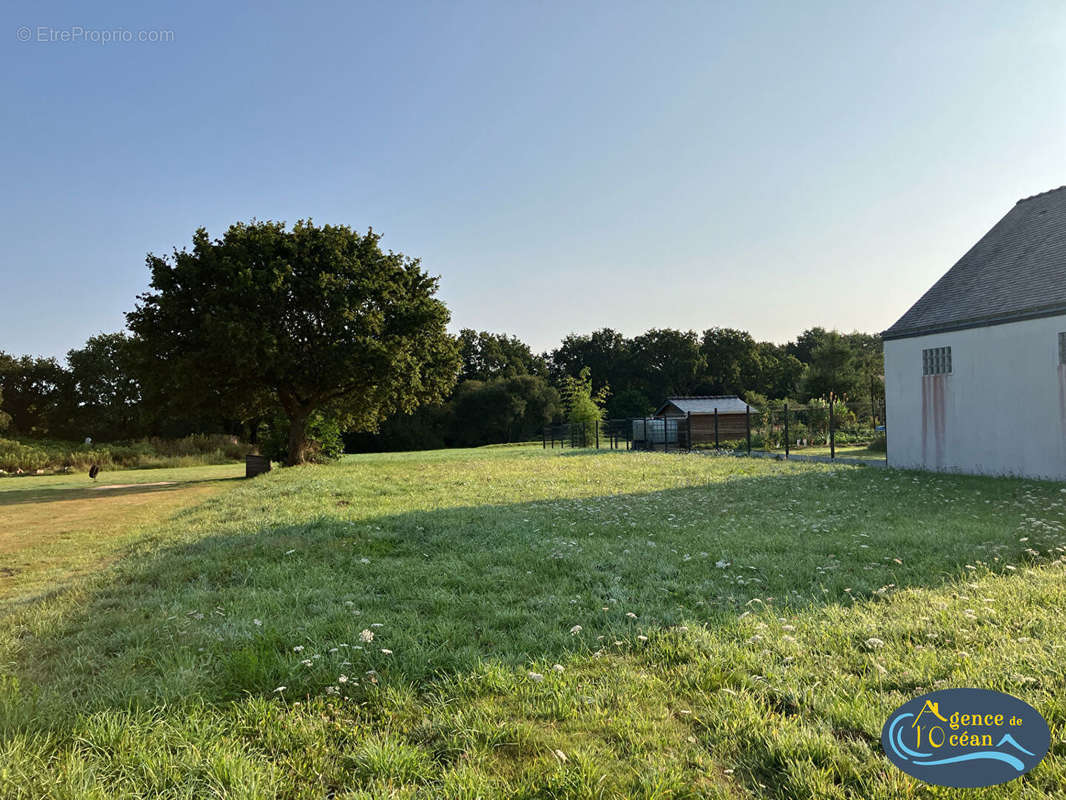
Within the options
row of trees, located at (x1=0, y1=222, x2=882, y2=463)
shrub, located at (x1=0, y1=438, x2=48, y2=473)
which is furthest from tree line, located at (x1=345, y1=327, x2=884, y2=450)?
shrub, located at (x1=0, y1=438, x2=48, y2=473)

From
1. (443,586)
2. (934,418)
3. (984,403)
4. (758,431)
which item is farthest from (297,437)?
(758,431)

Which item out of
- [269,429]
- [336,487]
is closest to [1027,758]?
[336,487]

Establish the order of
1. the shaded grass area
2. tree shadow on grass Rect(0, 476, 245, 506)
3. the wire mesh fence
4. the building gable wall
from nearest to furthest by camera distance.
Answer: the shaded grass area < the building gable wall < tree shadow on grass Rect(0, 476, 245, 506) < the wire mesh fence

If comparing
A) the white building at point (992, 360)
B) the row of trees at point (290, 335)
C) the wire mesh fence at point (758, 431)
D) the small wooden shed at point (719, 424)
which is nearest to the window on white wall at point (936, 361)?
the white building at point (992, 360)

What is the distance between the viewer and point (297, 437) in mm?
22391

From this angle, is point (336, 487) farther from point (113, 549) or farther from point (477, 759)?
point (477, 759)

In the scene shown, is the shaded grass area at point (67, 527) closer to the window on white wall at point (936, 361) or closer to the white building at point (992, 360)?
the white building at point (992, 360)

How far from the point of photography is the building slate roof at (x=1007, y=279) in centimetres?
1291

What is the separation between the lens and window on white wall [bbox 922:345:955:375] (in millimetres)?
14531

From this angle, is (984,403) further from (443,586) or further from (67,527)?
(67,527)

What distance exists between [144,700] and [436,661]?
1.32 meters

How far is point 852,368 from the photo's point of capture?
49.9 m

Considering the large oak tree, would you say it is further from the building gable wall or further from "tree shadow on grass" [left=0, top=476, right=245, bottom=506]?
the building gable wall

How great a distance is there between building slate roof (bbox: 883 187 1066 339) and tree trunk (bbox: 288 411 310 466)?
62.6 ft
